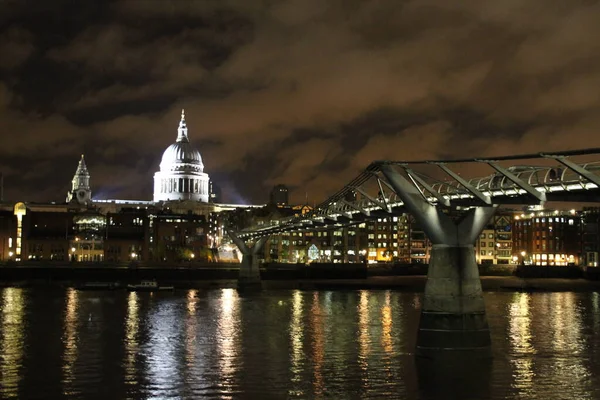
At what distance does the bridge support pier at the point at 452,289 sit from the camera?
147ft

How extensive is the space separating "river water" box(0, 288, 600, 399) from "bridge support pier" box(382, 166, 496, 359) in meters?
1.40

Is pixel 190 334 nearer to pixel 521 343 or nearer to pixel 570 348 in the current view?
pixel 521 343

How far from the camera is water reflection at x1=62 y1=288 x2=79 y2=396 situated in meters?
40.3

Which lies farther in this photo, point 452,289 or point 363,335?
point 363,335

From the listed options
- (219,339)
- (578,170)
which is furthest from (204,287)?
(578,170)

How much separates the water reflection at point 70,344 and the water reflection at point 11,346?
2115 mm

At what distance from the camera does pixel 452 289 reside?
4488cm

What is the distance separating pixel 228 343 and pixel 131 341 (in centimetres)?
619

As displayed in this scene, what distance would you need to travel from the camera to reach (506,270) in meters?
178

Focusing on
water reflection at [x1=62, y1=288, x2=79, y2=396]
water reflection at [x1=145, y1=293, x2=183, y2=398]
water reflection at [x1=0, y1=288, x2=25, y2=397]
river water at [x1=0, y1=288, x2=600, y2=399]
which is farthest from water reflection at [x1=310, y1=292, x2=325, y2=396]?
water reflection at [x1=0, y1=288, x2=25, y2=397]

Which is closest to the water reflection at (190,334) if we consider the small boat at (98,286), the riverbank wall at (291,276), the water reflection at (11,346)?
the water reflection at (11,346)

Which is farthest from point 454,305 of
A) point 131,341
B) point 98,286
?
point 98,286

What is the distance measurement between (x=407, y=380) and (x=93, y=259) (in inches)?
6455

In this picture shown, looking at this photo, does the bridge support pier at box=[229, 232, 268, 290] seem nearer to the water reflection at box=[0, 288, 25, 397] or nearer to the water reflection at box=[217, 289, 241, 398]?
the water reflection at box=[217, 289, 241, 398]
